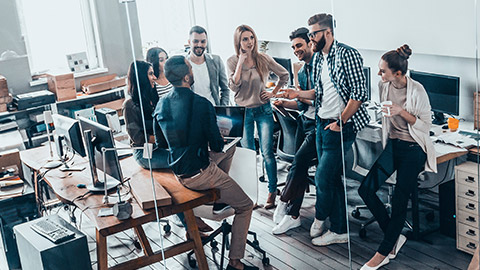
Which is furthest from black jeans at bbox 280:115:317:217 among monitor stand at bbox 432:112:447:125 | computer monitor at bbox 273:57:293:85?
monitor stand at bbox 432:112:447:125

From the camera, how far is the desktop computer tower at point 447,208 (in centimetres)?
276

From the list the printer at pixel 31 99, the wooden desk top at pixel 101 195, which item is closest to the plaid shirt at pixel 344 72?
the wooden desk top at pixel 101 195

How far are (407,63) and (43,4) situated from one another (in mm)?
1655

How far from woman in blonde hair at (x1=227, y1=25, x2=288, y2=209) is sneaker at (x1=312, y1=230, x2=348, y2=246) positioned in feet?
2.05

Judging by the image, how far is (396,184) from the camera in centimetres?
284

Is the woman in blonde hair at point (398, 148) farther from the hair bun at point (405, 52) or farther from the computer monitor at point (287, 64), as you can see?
the computer monitor at point (287, 64)

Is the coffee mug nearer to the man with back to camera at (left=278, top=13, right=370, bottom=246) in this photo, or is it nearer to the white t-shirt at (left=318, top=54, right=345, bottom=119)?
the man with back to camera at (left=278, top=13, right=370, bottom=246)

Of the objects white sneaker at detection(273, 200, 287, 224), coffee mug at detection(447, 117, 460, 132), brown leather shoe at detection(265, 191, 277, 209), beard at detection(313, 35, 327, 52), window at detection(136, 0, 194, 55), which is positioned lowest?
white sneaker at detection(273, 200, 287, 224)

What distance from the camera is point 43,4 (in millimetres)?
2211

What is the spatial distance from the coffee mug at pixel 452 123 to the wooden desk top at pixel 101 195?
1177mm

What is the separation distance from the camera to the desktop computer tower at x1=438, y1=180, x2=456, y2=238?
2.76m

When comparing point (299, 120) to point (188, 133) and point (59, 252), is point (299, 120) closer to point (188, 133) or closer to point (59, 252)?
point (188, 133)

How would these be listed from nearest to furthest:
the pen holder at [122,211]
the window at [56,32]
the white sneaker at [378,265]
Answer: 1. the window at [56,32]
2. the pen holder at [122,211]
3. the white sneaker at [378,265]

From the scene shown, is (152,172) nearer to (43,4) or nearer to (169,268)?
(169,268)
